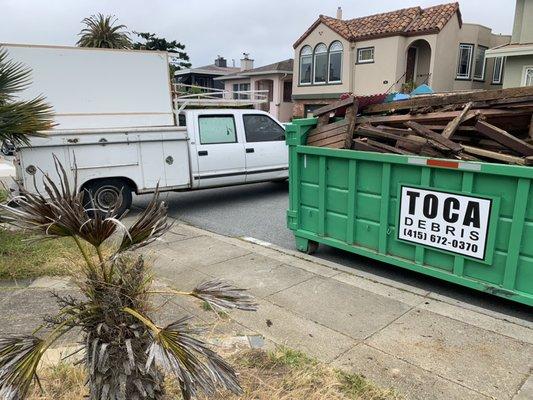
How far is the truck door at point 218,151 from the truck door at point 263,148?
22cm

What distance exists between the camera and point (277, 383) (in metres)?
2.90

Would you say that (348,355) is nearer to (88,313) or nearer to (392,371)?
(392,371)

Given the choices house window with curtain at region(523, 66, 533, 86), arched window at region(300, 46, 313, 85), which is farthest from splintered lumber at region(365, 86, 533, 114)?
arched window at region(300, 46, 313, 85)

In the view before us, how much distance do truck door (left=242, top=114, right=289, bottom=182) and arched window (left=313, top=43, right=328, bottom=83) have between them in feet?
60.5

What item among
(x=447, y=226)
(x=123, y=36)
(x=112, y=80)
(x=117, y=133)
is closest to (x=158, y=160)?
(x=117, y=133)

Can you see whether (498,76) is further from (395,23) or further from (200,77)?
(200,77)

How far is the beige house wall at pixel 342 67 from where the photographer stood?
2500 centimetres

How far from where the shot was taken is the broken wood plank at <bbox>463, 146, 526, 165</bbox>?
12.6 feet

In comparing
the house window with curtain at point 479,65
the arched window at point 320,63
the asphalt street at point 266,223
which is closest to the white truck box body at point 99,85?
the asphalt street at point 266,223

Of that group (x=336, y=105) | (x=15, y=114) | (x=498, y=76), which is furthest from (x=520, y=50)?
(x=15, y=114)

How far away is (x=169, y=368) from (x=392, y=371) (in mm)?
1986

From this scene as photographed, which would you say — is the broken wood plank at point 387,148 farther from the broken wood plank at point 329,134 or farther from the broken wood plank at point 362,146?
the broken wood plank at point 329,134

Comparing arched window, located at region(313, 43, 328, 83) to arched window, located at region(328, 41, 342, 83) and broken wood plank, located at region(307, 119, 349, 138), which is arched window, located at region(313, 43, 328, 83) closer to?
arched window, located at region(328, 41, 342, 83)

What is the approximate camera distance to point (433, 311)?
13.6 ft
